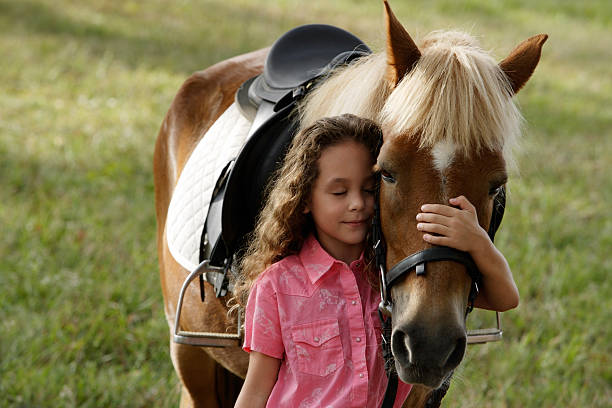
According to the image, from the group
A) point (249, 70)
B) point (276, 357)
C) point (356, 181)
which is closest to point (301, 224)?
point (356, 181)

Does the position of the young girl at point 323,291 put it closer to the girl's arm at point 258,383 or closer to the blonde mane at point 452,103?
the girl's arm at point 258,383

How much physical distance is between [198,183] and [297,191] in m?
0.86

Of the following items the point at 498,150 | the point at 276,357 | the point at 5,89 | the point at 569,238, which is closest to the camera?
the point at 498,150

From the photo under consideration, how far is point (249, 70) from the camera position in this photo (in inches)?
122

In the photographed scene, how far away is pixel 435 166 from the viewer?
1533mm

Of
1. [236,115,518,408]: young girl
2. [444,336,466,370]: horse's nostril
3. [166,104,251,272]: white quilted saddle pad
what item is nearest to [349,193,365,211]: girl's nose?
[236,115,518,408]: young girl

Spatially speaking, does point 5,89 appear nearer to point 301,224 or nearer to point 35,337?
point 35,337

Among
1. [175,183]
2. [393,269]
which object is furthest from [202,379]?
[393,269]

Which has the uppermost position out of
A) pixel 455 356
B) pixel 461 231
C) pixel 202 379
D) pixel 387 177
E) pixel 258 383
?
pixel 387 177

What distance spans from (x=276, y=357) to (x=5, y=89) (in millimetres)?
5812

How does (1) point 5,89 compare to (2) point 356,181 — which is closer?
(2) point 356,181

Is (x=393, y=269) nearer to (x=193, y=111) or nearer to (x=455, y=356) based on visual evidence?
(x=455, y=356)

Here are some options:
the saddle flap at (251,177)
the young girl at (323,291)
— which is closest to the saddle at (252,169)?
the saddle flap at (251,177)

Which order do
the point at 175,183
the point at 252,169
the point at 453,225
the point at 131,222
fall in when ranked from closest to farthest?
the point at 453,225 → the point at 252,169 → the point at 175,183 → the point at 131,222
